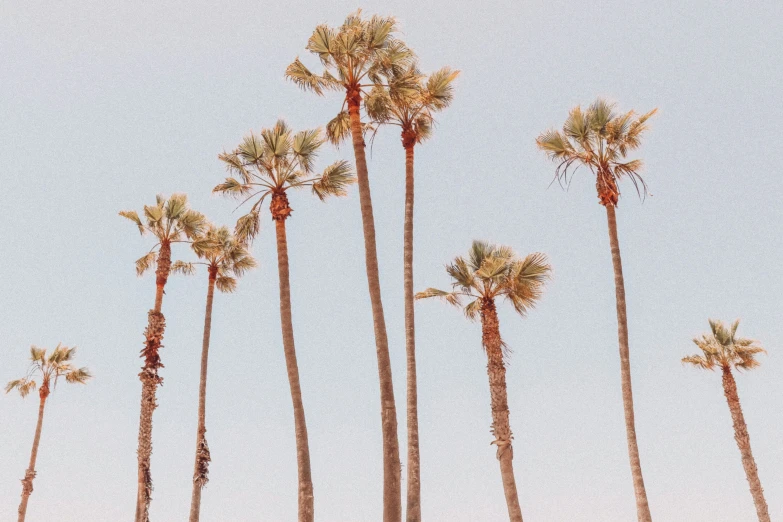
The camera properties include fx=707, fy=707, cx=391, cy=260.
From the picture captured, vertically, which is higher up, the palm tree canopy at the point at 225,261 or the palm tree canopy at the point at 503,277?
the palm tree canopy at the point at 225,261

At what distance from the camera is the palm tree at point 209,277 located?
33188 mm

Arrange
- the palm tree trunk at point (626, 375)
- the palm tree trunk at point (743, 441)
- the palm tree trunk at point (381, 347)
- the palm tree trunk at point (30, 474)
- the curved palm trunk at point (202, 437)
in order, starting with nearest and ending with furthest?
the palm tree trunk at point (381, 347) → the palm tree trunk at point (626, 375) → the curved palm trunk at point (202, 437) → the palm tree trunk at point (743, 441) → the palm tree trunk at point (30, 474)

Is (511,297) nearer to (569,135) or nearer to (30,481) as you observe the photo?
(569,135)

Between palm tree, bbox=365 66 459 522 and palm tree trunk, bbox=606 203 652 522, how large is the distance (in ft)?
21.2

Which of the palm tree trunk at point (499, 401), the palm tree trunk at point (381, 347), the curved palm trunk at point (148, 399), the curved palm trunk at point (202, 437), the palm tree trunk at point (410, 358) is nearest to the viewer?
the palm tree trunk at point (381, 347)

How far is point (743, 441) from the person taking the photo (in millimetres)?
37562

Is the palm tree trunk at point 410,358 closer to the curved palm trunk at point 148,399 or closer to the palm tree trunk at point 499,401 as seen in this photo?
the palm tree trunk at point 499,401

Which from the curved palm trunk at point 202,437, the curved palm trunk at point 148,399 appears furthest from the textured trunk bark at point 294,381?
the curved palm trunk at point 202,437

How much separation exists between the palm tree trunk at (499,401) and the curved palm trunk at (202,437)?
16.0 meters

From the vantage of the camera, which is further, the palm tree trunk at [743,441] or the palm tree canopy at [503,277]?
the palm tree trunk at [743,441]

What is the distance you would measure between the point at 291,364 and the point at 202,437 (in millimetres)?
13586

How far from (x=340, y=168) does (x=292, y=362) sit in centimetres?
743

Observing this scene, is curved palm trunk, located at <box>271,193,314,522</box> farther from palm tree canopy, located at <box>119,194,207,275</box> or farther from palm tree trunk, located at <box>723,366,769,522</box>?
palm tree trunk, located at <box>723,366,769,522</box>

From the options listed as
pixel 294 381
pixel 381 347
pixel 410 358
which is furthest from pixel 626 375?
pixel 294 381
